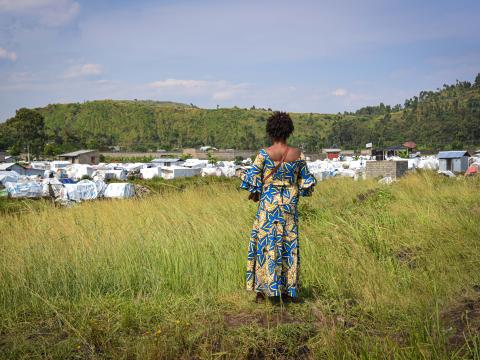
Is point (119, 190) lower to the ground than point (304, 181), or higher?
lower

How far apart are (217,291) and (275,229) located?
0.87m

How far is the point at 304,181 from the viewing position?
4184mm

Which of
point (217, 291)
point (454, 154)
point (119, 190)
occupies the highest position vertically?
point (454, 154)

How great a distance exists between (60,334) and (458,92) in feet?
396

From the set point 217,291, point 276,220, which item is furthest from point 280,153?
point 217,291

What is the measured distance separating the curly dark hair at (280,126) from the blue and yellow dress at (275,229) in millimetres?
206

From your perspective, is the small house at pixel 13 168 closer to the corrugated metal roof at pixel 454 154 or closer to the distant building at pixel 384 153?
the distant building at pixel 384 153

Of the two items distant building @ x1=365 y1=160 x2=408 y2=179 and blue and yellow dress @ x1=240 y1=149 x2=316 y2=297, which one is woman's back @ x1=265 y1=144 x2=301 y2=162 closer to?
blue and yellow dress @ x1=240 y1=149 x2=316 y2=297

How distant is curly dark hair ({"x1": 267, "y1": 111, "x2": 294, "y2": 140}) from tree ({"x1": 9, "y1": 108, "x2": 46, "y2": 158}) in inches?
3063

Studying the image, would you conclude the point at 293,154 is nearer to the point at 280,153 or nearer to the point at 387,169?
the point at 280,153

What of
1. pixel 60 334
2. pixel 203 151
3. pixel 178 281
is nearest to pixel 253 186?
pixel 178 281

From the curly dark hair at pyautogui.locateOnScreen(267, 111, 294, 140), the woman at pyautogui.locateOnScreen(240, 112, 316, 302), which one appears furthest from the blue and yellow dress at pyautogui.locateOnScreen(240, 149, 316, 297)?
the curly dark hair at pyautogui.locateOnScreen(267, 111, 294, 140)

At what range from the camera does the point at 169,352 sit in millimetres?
3092

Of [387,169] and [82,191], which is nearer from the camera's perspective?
[387,169]
